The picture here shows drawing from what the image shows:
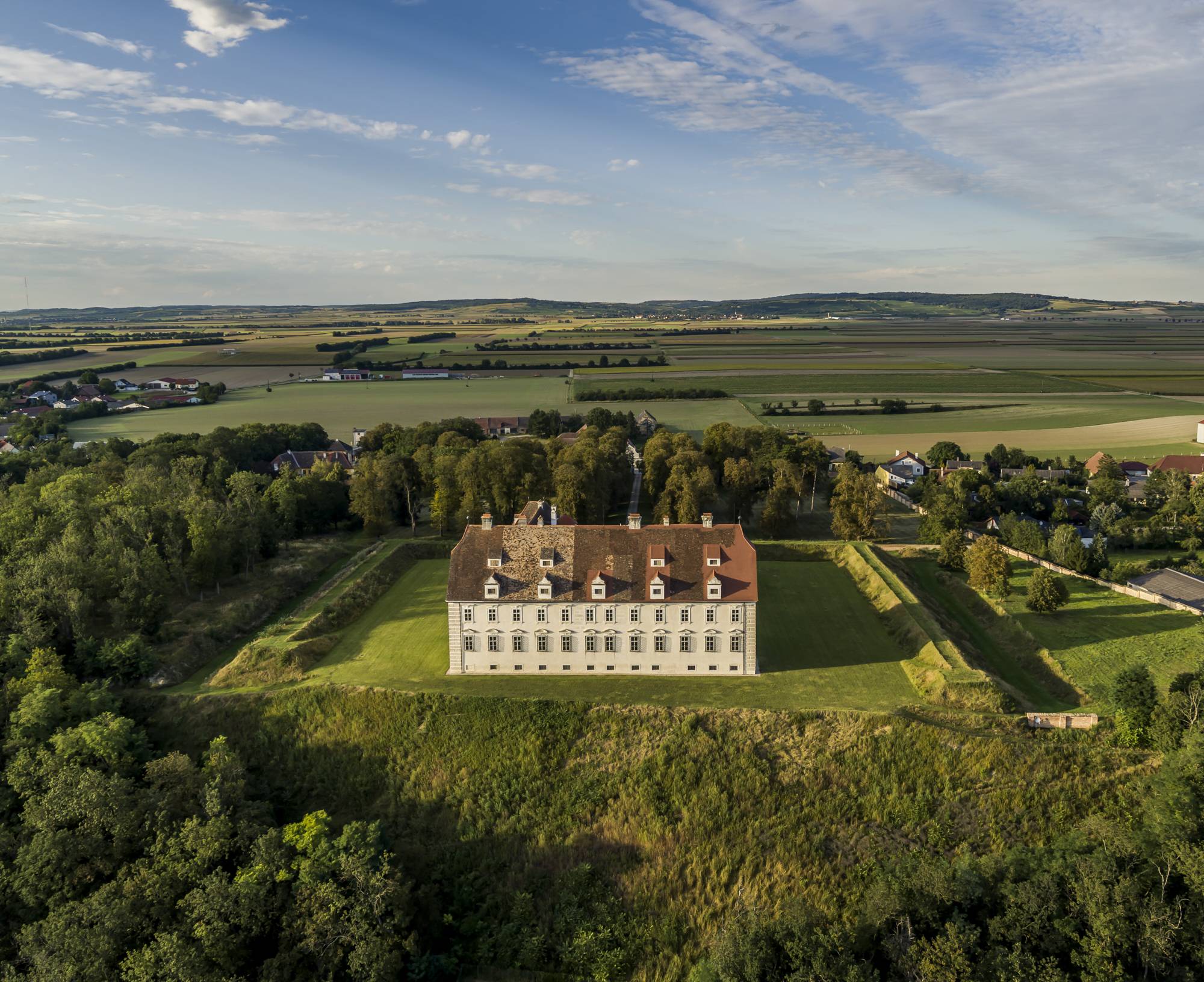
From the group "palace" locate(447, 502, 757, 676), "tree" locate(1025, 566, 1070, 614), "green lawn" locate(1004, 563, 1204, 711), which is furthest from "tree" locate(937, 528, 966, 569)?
"palace" locate(447, 502, 757, 676)

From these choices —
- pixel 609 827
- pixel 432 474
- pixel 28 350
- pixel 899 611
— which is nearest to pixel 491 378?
pixel 432 474

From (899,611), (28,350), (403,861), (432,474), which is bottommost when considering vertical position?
(403,861)

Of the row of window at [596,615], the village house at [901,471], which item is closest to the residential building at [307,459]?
the row of window at [596,615]

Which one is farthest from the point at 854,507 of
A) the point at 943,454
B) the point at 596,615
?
the point at 943,454

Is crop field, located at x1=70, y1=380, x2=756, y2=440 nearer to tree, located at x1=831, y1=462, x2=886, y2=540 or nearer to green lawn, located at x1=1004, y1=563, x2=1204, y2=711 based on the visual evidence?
tree, located at x1=831, y1=462, x2=886, y2=540

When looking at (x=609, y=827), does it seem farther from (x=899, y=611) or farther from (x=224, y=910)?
(x=899, y=611)

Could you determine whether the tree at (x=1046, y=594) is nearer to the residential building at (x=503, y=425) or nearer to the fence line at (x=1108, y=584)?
the fence line at (x=1108, y=584)
